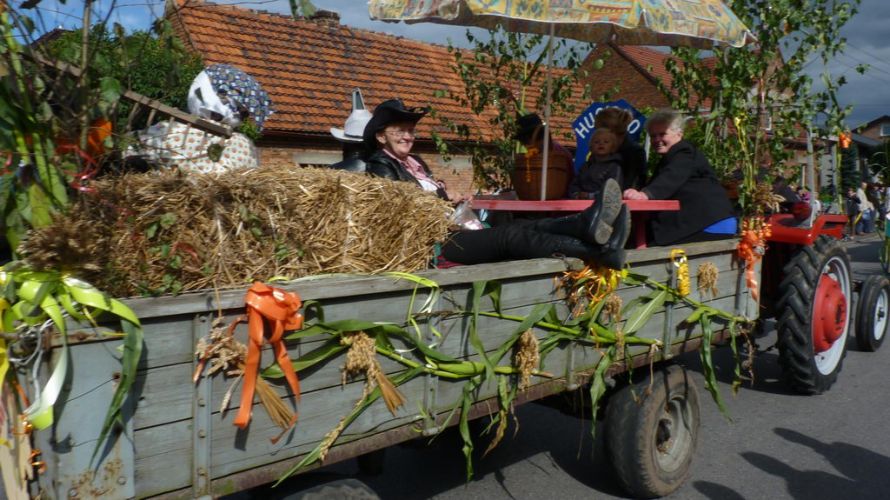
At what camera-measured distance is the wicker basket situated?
4992 mm

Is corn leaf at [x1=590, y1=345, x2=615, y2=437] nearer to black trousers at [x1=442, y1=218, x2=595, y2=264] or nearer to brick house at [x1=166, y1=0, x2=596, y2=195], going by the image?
black trousers at [x1=442, y1=218, x2=595, y2=264]

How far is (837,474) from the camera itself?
4.54 m

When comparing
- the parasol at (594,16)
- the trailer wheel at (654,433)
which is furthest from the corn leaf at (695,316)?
the parasol at (594,16)

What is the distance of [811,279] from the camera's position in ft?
17.4

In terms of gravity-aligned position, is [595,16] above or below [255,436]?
above

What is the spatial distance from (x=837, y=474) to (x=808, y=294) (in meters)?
1.27

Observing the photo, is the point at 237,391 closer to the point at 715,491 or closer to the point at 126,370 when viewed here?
the point at 126,370

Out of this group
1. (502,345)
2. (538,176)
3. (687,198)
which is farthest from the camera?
(538,176)

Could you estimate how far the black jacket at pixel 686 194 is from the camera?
460 centimetres

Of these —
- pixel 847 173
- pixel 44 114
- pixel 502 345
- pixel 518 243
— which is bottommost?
pixel 502 345

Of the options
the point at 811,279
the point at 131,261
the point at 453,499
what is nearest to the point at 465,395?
the point at 131,261

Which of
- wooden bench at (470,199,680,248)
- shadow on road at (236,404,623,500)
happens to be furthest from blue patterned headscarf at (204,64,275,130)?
shadow on road at (236,404,623,500)

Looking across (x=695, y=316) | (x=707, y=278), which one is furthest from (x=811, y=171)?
(x=695, y=316)

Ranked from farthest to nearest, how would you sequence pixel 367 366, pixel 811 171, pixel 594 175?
pixel 811 171 → pixel 594 175 → pixel 367 366
